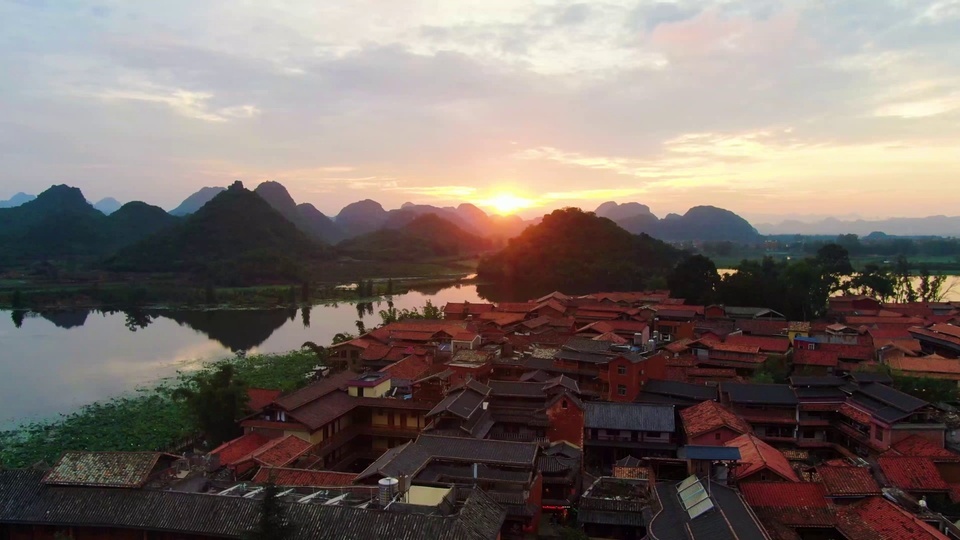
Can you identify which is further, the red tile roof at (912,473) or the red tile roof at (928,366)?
the red tile roof at (928,366)

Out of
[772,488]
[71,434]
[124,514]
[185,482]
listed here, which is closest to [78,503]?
[124,514]

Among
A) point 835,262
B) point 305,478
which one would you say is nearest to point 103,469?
point 305,478

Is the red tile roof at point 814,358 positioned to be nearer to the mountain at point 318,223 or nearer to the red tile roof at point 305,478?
the red tile roof at point 305,478

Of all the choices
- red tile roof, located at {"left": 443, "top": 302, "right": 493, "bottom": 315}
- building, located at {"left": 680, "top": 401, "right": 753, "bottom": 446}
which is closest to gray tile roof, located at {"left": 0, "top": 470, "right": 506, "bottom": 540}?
building, located at {"left": 680, "top": 401, "right": 753, "bottom": 446}

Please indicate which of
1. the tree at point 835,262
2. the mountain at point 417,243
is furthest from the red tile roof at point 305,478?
the mountain at point 417,243

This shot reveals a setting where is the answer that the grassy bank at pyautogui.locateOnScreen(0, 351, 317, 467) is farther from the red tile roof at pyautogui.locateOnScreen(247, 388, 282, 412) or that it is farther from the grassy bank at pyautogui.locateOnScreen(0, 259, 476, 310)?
the grassy bank at pyautogui.locateOnScreen(0, 259, 476, 310)

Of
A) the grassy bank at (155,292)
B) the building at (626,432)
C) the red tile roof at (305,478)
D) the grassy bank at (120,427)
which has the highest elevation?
the red tile roof at (305,478)

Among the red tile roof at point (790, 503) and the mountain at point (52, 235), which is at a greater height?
the mountain at point (52, 235)
